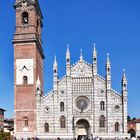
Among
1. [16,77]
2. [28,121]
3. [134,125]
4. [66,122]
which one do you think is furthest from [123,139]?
[134,125]

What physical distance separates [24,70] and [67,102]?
8.46 meters

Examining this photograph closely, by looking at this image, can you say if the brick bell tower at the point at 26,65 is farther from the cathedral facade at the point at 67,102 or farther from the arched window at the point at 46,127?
the arched window at the point at 46,127

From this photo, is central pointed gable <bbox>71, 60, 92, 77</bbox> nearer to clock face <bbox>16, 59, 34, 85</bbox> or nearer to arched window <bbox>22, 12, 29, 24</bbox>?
clock face <bbox>16, 59, 34, 85</bbox>

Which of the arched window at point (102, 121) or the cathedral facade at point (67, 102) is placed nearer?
the cathedral facade at point (67, 102)

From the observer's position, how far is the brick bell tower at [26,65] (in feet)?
201

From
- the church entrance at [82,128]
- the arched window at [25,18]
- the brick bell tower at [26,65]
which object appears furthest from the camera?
the arched window at [25,18]

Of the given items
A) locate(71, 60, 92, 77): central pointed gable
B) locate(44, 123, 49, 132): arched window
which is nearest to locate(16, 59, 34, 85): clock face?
locate(71, 60, 92, 77): central pointed gable

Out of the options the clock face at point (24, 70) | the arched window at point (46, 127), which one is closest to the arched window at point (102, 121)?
the arched window at point (46, 127)

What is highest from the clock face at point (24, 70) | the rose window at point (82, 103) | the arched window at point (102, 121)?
the clock face at point (24, 70)

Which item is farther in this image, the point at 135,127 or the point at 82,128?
the point at 135,127

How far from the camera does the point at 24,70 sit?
207 ft

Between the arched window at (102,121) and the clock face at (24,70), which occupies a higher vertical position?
the clock face at (24,70)

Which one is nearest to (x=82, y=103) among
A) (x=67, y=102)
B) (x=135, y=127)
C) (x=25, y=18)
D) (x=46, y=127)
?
(x=67, y=102)

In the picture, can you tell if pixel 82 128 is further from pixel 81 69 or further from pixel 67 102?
pixel 81 69
